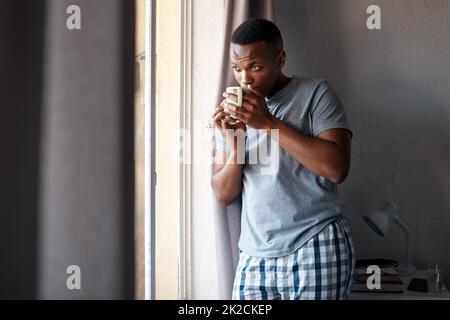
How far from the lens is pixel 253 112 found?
3.52 feet

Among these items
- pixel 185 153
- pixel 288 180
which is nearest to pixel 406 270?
pixel 288 180

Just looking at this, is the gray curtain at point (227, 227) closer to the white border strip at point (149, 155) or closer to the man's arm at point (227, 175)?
the man's arm at point (227, 175)

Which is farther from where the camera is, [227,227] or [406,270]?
[406,270]

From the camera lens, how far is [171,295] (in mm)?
1682

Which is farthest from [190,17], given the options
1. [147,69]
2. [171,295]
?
[171,295]

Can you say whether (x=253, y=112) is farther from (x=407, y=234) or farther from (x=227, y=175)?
(x=407, y=234)

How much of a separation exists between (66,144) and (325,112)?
613 millimetres

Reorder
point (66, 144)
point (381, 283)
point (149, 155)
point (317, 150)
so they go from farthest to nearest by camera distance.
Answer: point (381, 283)
point (149, 155)
point (317, 150)
point (66, 144)

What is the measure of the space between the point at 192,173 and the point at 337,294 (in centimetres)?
77

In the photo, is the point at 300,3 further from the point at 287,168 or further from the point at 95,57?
the point at 95,57

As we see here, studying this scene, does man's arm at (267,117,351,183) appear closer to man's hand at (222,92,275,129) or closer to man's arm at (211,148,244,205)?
man's hand at (222,92,275,129)

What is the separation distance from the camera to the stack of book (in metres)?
1.42

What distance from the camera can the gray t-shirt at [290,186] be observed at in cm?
107

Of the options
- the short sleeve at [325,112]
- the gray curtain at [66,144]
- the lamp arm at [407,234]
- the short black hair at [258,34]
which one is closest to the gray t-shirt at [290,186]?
the short sleeve at [325,112]
